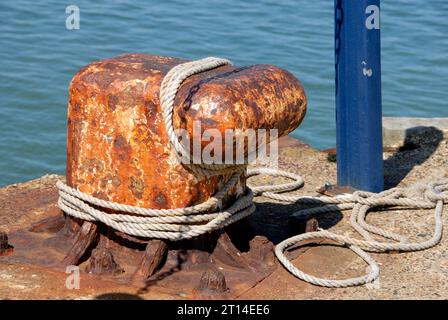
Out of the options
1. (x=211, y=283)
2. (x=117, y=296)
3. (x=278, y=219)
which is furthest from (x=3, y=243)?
(x=278, y=219)

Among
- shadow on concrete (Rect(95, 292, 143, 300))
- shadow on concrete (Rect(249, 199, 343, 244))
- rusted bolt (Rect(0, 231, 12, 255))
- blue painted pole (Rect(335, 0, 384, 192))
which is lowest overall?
shadow on concrete (Rect(249, 199, 343, 244))

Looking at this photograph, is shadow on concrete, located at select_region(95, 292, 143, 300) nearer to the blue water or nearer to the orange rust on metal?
the orange rust on metal

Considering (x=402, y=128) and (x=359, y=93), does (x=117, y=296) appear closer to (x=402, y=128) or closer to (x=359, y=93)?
(x=359, y=93)

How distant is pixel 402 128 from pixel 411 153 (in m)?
0.42

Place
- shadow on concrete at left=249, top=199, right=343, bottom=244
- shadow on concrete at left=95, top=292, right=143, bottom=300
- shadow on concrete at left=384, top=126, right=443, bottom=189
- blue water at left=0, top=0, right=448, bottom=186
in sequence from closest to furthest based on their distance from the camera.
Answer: shadow on concrete at left=95, top=292, right=143, bottom=300, shadow on concrete at left=249, top=199, right=343, bottom=244, shadow on concrete at left=384, top=126, right=443, bottom=189, blue water at left=0, top=0, right=448, bottom=186

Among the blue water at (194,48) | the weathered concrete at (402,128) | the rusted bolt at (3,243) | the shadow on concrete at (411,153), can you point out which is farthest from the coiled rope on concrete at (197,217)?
the blue water at (194,48)

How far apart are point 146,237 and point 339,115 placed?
6.41ft

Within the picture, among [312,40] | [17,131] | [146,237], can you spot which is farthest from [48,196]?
[312,40]

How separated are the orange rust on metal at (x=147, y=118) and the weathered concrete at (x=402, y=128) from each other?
103 inches

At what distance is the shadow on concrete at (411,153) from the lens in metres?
6.99

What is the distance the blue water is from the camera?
10.8 meters

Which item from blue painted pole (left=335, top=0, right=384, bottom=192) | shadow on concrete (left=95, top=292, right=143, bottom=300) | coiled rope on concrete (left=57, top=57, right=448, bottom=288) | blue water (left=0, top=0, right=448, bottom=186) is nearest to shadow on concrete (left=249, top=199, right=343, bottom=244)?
coiled rope on concrete (left=57, top=57, right=448, bottom=288)

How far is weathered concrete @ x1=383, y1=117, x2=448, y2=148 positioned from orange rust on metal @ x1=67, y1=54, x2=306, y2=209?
8.62 feet

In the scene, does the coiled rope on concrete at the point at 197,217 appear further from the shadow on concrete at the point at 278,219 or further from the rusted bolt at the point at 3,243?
→ the rusted bolt at the point at 3,243
